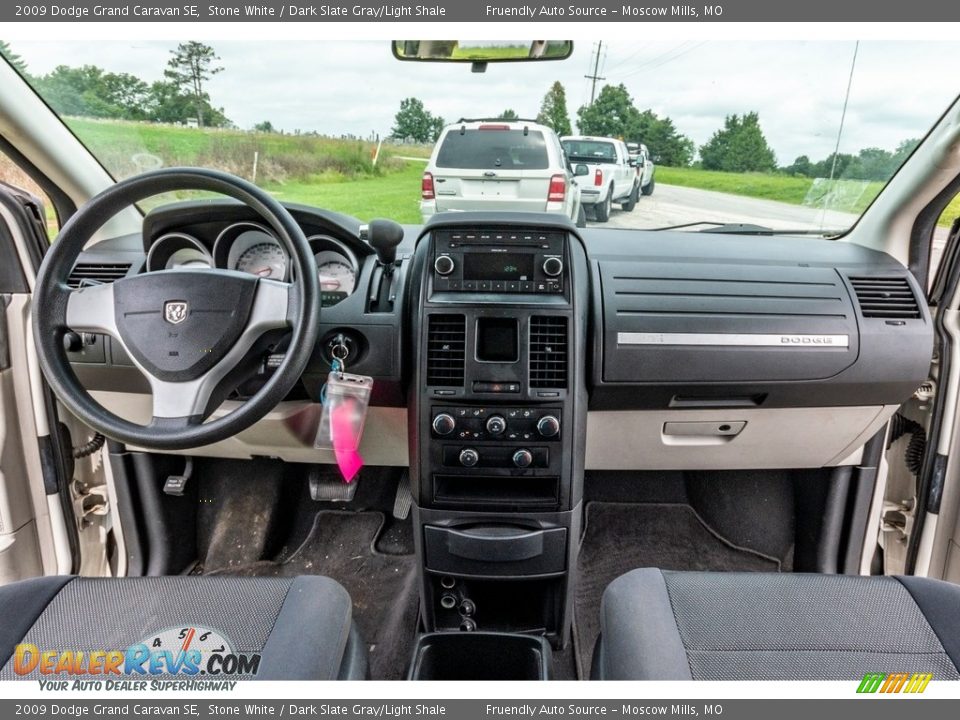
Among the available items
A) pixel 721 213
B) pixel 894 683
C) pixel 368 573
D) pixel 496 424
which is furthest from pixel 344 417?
pixel 721 213

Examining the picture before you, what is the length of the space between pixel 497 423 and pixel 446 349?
27cm

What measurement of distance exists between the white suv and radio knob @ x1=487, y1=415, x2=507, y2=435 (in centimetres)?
205

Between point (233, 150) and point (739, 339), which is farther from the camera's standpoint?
point (233, 150)

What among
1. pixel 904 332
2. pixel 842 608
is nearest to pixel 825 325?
pixel 904 332

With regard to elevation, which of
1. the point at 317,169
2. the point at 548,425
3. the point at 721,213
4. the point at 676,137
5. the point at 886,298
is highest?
the point at 676,137

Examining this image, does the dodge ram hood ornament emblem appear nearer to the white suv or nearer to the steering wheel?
the steering wheel

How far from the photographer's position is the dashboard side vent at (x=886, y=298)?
6.84 feet

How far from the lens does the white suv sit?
3.81m

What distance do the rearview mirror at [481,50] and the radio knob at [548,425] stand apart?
112 centimetres

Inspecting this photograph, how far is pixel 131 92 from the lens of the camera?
2432 mm

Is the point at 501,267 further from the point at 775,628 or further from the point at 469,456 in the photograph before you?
the point at 775,628

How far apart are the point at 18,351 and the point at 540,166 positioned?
3021mm

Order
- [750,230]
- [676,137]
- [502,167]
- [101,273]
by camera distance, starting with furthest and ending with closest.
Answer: [502,167], [676,137], [750,230], [101,273]

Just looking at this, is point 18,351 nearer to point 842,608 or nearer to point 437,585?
point 437,585
